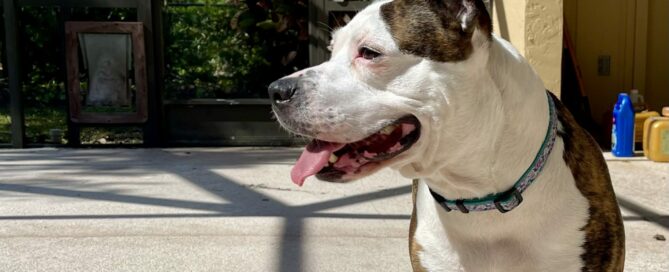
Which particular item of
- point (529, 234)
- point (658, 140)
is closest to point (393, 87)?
point (529, 234)

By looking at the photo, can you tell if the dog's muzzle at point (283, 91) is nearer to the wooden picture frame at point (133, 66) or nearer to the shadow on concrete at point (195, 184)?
the shadow on concrete at point (195, 184)

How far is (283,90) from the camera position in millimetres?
2320

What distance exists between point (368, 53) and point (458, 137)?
0.38 meters

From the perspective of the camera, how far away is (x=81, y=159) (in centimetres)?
721

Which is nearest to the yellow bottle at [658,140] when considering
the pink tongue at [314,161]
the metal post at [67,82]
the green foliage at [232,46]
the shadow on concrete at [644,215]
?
the shadow on concrete at [644,215]

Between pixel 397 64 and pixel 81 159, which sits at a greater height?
pixel 397 64

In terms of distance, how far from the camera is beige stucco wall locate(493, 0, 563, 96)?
648 cm

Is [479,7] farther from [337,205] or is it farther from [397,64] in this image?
[337,205]

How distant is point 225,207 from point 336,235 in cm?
99

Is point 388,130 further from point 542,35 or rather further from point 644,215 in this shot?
point 542,35

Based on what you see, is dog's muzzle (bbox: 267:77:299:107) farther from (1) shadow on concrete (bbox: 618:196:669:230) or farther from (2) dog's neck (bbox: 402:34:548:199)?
(1) shadow on concrete (bbox: 618:196:669:230)

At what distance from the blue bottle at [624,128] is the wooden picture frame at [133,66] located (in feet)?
15.1

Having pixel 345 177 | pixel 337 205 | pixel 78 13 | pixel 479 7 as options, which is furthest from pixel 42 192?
pixel 479 7

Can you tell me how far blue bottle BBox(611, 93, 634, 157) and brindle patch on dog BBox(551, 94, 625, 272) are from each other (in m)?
4.41
